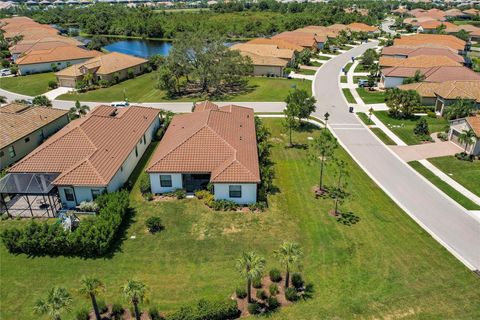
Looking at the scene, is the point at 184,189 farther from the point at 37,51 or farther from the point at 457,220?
the point at 37,51

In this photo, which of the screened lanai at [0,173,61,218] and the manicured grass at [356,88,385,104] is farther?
the manicured grass at [356,88,385,104]

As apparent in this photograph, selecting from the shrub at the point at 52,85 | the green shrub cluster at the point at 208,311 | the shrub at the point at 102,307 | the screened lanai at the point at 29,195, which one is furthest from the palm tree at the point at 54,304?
the shrub at the point at 52,85

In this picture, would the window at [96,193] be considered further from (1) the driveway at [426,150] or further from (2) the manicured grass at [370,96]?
(2) the manicured grass at [370,96]

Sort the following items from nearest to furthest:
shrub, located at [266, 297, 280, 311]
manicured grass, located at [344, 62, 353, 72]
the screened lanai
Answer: shrub, located at [266, 297, 280, 311] → the screened lanai → manicured grass, located at [344, 62, 353, 72]

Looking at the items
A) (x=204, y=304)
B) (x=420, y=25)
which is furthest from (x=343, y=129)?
(x=420, y=25)

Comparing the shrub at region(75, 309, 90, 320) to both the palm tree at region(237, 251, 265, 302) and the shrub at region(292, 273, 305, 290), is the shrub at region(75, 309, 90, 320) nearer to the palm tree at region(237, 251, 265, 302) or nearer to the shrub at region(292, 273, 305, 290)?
the palm tree at region(237, 251, 265, 302)

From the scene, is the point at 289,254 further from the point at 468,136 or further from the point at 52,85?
the point at 52,85

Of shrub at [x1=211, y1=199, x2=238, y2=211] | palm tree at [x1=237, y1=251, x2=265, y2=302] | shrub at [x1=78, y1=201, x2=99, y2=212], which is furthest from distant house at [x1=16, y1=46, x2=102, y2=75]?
palm tree at [x1=237, y1=251, x2=265, y2=302]

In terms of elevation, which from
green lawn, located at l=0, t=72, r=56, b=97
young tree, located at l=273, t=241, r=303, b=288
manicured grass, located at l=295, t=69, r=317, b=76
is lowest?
manicured grass, located at l=295, t=69, r=317, b=76
